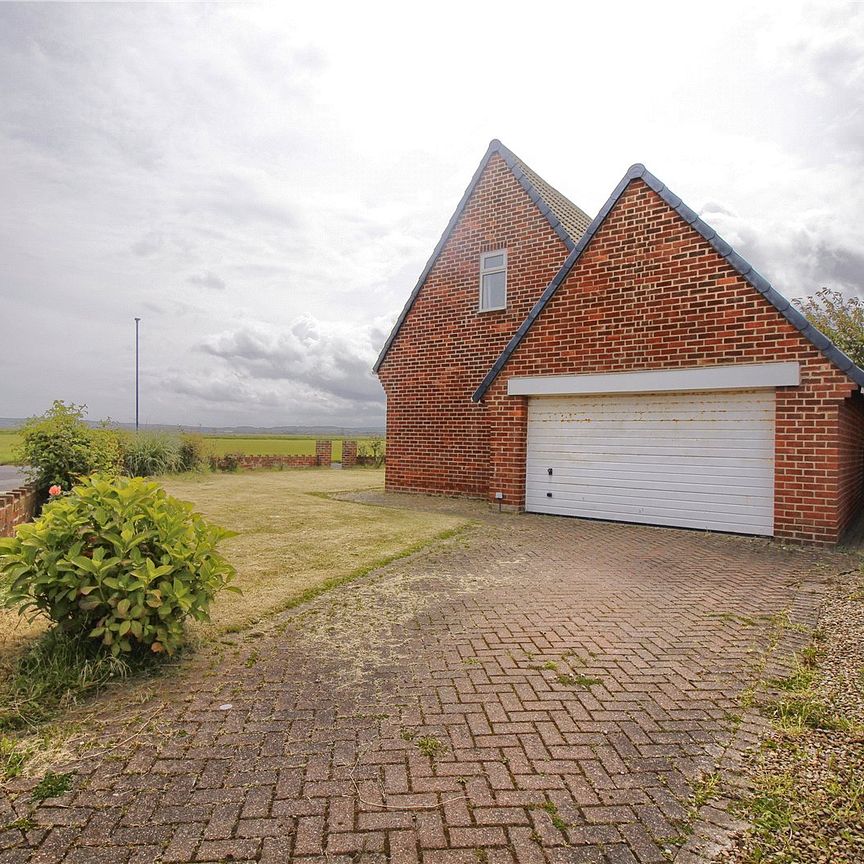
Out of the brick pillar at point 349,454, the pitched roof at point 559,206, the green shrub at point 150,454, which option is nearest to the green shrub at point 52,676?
the pitched roof at point 559,206

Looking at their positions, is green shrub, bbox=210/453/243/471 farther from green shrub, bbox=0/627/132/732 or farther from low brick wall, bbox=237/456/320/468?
green shrub, bbox=0/627/132/732

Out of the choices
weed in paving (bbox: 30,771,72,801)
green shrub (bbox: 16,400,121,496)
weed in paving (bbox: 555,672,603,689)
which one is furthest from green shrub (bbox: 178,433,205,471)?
weed in paving (bbox: 555,672,603,689)

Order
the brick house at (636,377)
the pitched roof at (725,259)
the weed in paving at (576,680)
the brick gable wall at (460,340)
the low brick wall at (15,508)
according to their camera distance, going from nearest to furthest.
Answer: the weed in paving at (576,680) < the low brick wall at (15,508) < the pitched roof at (725,259) < the brick house at (636,377) < the brick gable wall at (460,340)

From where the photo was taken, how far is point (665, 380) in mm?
9148

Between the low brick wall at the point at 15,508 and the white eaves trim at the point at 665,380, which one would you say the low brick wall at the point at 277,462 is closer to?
the low brick wall at the point at 15,508

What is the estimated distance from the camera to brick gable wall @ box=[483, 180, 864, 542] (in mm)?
7910

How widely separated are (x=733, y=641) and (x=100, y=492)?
16.3 ft

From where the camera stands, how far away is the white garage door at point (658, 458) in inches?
336

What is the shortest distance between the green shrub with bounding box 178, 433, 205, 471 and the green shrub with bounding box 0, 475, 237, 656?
708 inches

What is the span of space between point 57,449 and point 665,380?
1101 centimetres

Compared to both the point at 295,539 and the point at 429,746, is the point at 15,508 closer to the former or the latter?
the point at 295,539

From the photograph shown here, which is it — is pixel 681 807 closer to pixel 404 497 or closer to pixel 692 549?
pixel 692 549

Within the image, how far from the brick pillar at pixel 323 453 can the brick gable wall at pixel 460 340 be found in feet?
41.6

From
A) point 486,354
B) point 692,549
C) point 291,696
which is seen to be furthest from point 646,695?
point 486,354
